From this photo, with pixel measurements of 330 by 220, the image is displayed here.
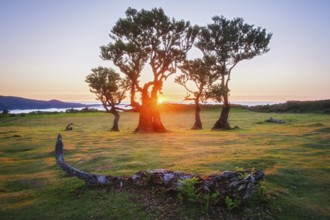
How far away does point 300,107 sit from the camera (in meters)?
89.7

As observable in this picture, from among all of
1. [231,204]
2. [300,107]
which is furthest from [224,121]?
[300,107]

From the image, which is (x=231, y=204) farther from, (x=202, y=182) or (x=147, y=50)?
(x=147, y=50)

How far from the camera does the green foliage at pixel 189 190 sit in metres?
10.1

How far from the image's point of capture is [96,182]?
40.4 feet

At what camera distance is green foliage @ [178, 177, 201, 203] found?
400 inches

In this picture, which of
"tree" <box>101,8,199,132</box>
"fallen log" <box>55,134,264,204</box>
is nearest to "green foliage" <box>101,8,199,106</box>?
"tree" <box>101,8,199,132</box>

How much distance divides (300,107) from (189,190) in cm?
9010

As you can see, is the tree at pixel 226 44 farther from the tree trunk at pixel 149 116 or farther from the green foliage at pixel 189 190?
the green foliage at pixel 189 190

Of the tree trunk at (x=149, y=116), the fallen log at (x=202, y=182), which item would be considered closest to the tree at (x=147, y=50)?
the tree trunk at (x=149, y=116)

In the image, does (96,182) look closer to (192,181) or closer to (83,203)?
(83,203)

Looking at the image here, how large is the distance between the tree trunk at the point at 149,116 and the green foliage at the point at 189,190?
1335 inches

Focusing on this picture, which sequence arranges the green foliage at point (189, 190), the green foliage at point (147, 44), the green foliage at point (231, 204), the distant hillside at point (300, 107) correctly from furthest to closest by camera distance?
the distant hillside at point (300, 107)
the green foliage at point (147, 44)
the green foliage at point (189, 190)
the green foliage at point (231, 204)

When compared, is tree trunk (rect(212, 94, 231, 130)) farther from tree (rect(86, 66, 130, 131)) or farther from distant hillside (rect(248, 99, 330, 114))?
distant hillside (rect(248, 99, 330, 114))

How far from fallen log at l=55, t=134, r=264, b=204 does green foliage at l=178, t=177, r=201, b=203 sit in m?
0.05
